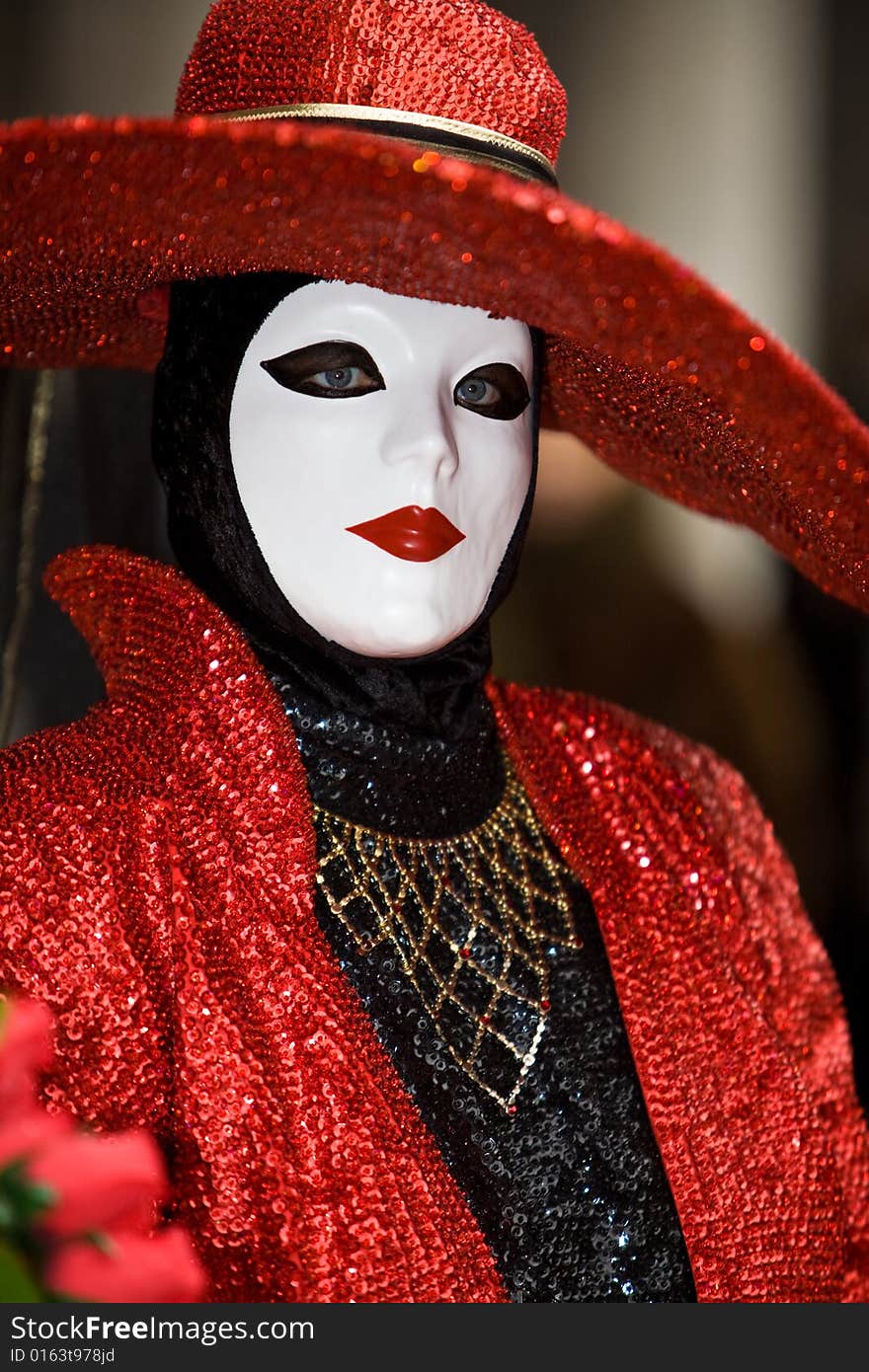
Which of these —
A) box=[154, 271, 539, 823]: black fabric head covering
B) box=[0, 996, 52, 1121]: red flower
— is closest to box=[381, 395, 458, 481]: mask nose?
box=[154, 271, 539, 823]: black fabric head covering

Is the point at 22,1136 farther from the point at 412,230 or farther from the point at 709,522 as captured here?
the point at 709,522

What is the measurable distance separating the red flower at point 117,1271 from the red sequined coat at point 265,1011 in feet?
1.06

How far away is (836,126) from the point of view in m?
2.49

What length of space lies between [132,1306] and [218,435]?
1.74 ft

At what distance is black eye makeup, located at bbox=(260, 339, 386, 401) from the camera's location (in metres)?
0.94

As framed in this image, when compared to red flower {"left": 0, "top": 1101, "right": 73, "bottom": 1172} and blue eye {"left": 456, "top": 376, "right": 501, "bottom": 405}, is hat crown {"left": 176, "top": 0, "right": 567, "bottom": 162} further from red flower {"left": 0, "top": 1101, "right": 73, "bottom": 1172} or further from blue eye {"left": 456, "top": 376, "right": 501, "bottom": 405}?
red flower {"left": 0, "top": 1101, "right": 73, "bottom": 1172}

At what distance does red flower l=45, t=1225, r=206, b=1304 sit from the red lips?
1.62 ft

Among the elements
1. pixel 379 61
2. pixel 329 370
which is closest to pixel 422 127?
pixel 379 61

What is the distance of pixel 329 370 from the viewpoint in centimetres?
95

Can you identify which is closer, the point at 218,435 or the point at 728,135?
the point at 218,435

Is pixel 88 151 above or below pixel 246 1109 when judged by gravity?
above

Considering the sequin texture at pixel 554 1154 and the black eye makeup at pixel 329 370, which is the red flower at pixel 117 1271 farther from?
the black eye makeup at pixel 329 370

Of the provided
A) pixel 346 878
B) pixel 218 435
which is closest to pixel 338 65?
pixel 218 435

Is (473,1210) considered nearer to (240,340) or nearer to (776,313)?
(240,340)
